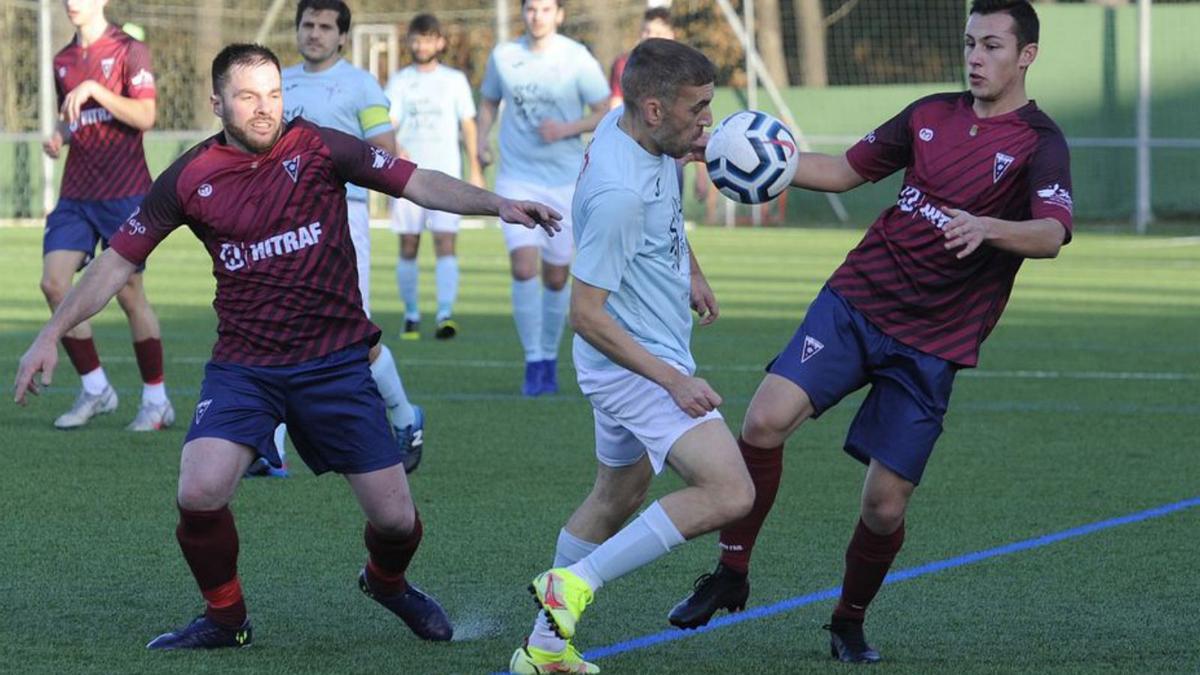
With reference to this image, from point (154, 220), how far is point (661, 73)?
1566 mm

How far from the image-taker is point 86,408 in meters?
9.82

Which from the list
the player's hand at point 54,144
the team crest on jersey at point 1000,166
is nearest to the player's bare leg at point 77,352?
the player's hand at point 54,144

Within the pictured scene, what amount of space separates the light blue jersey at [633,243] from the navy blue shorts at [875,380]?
18.4 inches

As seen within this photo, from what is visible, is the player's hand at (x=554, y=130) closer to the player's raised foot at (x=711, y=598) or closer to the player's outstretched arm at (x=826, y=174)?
the player's outstretched arm at (x=826, y=174)

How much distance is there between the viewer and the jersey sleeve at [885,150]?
5.88m

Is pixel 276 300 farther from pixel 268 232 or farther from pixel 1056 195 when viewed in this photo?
pixel 1056 195

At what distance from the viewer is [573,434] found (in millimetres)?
9727

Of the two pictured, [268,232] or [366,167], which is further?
[366,167]

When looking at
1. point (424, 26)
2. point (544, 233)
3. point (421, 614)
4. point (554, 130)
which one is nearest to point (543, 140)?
point (554, 130)

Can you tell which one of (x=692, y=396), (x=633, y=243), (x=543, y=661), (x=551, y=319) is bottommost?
(x=551, y=319)

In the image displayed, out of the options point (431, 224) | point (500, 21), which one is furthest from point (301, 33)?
point (500, 21)

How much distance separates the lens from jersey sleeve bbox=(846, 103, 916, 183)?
5875mm

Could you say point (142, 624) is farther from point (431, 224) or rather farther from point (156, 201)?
point (431, 224)

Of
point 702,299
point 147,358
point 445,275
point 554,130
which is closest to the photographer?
point 702,299
